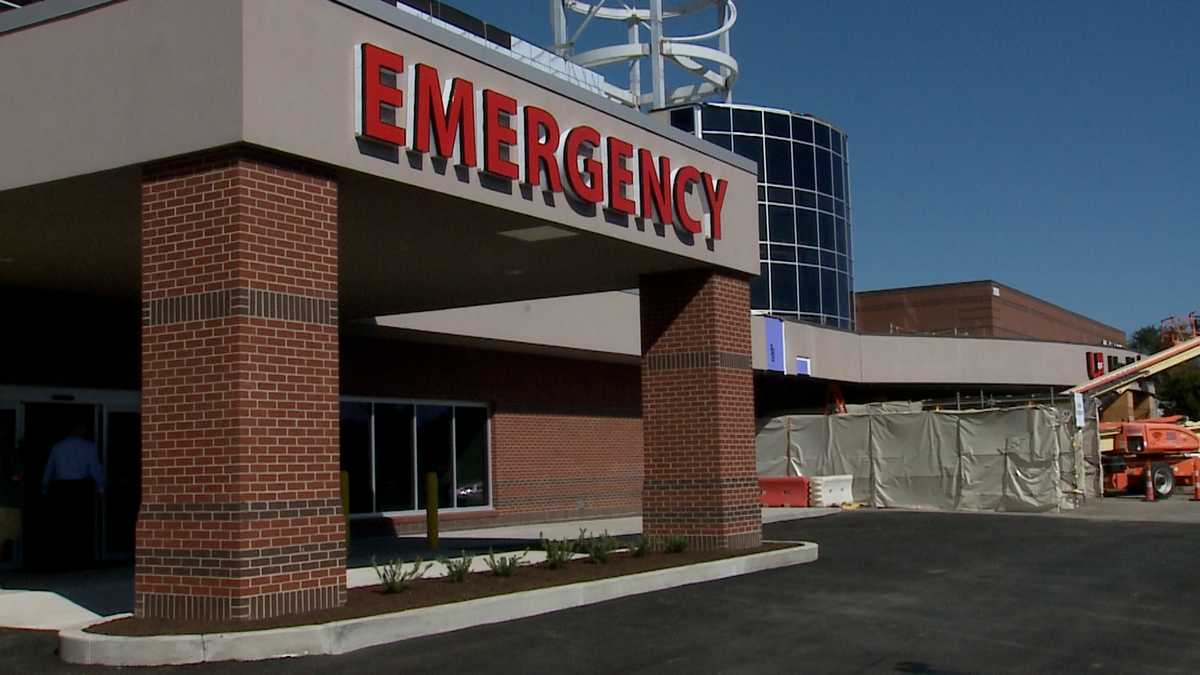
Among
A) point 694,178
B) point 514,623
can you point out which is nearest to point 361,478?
point 694,178

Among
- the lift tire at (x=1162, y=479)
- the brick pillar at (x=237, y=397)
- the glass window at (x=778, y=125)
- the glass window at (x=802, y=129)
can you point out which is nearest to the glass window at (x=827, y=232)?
the glass window at (x=802, y=129)

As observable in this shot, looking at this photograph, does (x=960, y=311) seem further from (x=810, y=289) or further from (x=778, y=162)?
(x=778, y=162)

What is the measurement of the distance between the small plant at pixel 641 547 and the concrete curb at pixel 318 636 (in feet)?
9.39

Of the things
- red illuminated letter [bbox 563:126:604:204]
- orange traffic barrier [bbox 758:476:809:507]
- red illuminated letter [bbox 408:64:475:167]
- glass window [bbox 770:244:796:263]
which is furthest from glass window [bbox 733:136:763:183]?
Result: red illuminated letter [bbox 408:64:475:167]

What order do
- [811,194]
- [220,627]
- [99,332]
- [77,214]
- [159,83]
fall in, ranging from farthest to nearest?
[811,194]
[99,332]
[77,214]
[159,83]
[220,627]

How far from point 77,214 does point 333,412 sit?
3.84m

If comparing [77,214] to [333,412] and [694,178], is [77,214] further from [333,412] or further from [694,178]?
[694,178]

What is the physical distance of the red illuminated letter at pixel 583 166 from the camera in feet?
45.8

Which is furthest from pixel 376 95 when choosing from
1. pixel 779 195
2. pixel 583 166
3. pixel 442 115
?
pixel 779 195

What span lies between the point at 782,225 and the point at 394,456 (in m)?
34.8

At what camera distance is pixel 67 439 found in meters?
16.7

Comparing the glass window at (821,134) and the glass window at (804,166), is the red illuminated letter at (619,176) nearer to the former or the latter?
the glass window at (804,166)

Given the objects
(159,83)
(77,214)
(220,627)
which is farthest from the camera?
(77,214)

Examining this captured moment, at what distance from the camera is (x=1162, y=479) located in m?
34.4
